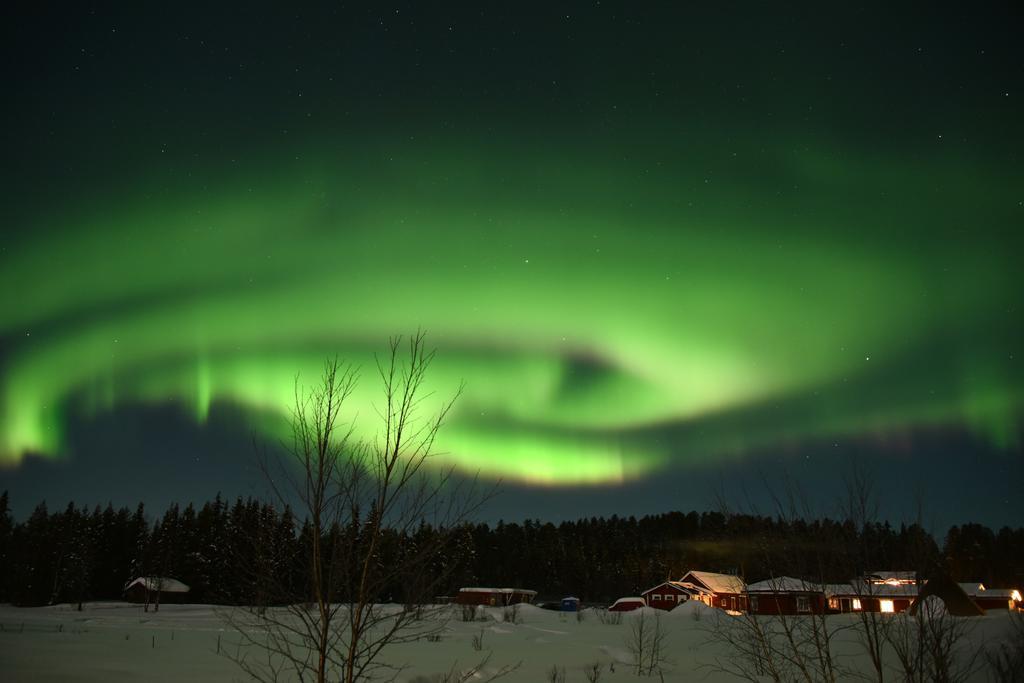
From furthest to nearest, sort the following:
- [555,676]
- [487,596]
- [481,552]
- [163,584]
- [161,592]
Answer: [481,552] → [487,596] → [161,592] → [163,584] → [555,676]

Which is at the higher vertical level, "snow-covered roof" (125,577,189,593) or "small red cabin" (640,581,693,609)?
"snow-covered roof" (125,577,189,593)

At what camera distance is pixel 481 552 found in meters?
109

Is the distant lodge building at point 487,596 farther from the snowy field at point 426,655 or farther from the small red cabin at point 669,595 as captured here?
the snowy field at point 426,655

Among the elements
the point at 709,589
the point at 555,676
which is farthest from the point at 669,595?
the point at 555,676

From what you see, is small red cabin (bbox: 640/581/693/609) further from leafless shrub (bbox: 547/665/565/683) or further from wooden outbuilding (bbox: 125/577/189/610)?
leafless shrub (bbox: 547/665/565/683)

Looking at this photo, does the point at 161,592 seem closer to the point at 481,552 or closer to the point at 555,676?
the point at 481,552

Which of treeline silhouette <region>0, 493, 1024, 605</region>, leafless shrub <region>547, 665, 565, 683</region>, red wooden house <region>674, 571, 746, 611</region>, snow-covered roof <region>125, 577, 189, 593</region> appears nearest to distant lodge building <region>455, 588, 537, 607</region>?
treeline silhouette <region>0, 493, 1024, 605</region>

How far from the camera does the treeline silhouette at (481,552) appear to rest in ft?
25.1

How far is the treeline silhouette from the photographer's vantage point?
766 centimetres

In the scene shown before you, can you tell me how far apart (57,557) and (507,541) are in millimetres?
66386

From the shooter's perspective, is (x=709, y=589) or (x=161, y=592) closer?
(x=709, y=589)

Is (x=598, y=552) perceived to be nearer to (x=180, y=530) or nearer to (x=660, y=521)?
(x=660, y=521)

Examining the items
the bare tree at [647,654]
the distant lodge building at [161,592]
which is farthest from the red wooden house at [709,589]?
the distant lodge building at [161,592]

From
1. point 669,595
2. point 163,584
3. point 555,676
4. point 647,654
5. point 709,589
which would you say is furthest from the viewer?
point 669,595
